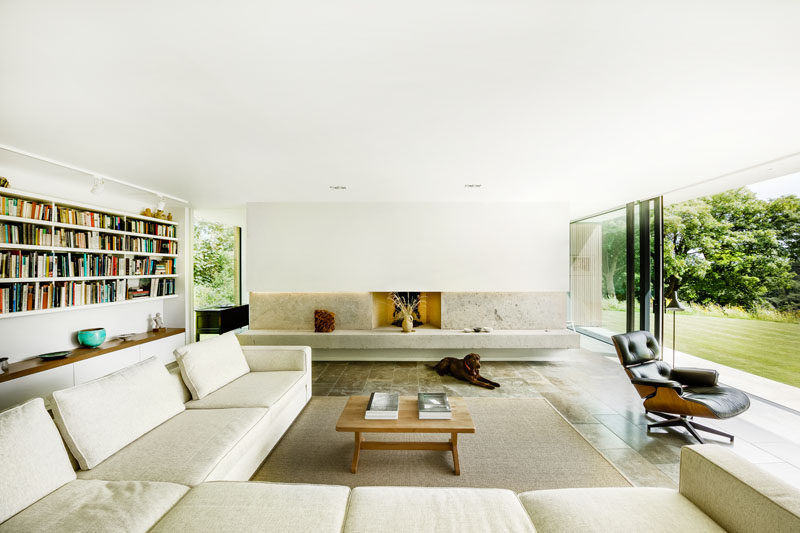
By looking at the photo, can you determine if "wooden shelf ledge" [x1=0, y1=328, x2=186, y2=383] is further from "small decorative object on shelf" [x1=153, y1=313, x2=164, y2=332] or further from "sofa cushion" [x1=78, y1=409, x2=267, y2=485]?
"sofa cushion" [x1=78, y1=409, x2=267, y2=485]

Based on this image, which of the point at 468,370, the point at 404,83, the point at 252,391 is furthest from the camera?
the point at 468,370

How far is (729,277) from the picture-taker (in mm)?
5367

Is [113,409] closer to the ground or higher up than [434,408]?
higher up

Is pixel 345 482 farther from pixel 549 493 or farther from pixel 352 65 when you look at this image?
pixel 352 65

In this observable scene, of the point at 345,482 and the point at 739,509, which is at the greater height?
the point at 739,509

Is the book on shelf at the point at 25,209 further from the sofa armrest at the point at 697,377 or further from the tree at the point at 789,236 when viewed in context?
the tree at the point at 789,236

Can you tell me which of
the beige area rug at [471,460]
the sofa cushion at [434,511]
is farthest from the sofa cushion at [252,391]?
the sofa cushion at [434,511]

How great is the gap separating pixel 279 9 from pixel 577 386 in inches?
189

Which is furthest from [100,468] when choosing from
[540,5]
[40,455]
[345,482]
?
[540,5]

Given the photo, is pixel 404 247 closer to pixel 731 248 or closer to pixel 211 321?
pixel 211 321

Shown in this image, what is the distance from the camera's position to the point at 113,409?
6.35ft

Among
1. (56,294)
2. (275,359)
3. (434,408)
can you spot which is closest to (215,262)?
(56,294)

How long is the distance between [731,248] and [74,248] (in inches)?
382

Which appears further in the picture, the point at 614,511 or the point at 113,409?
the point at 113,409
